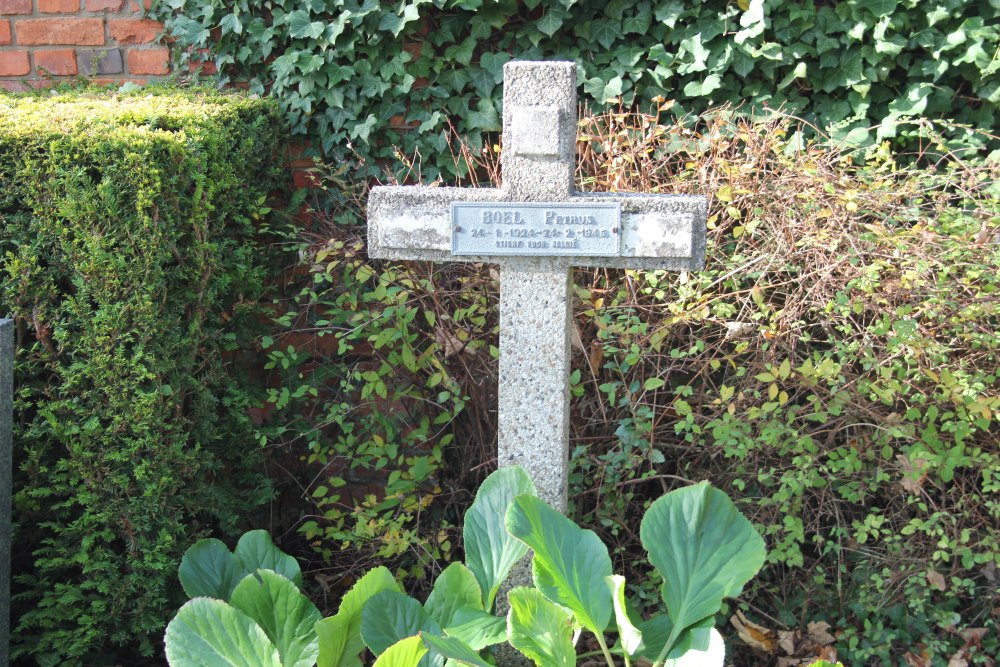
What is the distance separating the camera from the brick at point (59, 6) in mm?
3762

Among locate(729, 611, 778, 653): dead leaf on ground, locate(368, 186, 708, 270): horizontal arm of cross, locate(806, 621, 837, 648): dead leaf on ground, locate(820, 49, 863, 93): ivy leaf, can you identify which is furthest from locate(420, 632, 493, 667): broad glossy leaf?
locate(820, 49, 863, 93): ivy leaf

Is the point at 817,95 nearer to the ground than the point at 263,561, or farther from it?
farther from it

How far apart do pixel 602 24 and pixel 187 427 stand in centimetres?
207

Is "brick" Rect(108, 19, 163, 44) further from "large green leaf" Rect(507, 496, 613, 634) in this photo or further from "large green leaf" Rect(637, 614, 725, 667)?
"large green leaf" Rect(637, 614, 725, 667)

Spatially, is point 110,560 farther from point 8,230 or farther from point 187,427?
point 8,230

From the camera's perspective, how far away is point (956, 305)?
9.27ft

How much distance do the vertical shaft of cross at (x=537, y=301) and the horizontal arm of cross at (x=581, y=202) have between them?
68 mm

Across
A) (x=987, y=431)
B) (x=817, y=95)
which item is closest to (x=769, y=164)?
(x=817, y=95)

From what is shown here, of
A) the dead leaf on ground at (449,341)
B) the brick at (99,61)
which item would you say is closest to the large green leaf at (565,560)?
the dead leaf on ground at (449,341)

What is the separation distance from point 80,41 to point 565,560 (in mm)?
2938

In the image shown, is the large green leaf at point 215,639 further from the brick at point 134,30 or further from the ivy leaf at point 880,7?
the ivy leaf at point 880,7

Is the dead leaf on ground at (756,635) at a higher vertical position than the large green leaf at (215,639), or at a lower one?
lower

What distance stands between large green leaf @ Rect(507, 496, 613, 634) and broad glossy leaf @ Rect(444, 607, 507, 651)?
17 centimetres

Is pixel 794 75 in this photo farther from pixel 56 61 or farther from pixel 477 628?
pixel 56 61
